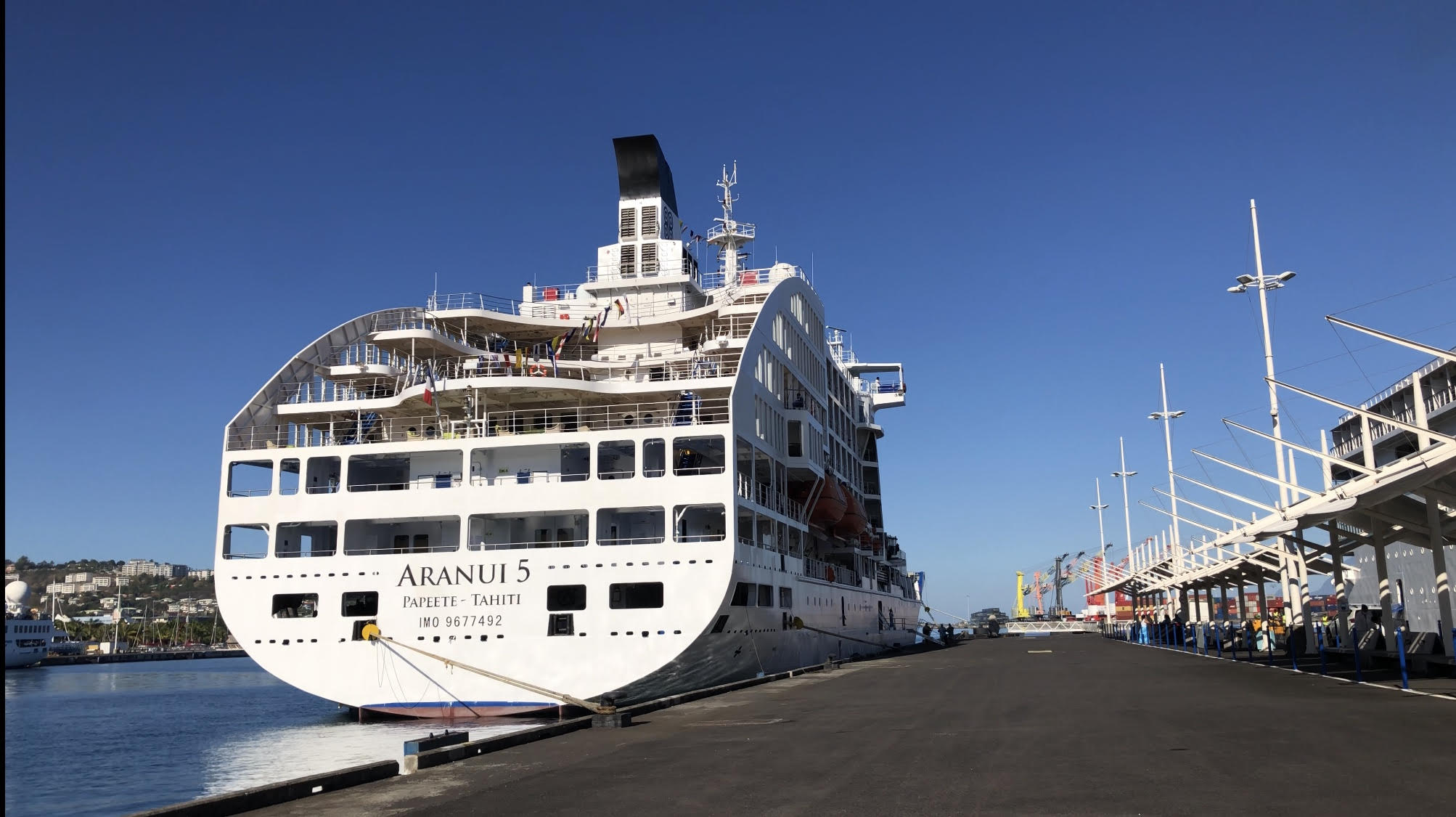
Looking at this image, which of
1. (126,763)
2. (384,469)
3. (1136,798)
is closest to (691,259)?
(384,469)

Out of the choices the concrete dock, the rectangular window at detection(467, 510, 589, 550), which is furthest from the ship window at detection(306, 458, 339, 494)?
the concrete dock

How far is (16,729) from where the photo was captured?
113 ft

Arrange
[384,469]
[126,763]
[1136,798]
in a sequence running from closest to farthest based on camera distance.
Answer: [1136,798]
[126,763]
[384,469]

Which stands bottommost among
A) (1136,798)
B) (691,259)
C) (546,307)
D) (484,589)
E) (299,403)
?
(1136,798)

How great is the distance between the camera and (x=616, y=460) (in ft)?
97.0

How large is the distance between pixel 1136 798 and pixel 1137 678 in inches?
746

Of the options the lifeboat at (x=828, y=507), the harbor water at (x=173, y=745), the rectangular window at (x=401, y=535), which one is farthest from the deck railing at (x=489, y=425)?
the lifeboat at (x=828, y=507)

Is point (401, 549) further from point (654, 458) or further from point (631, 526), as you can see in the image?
point (654, 458)

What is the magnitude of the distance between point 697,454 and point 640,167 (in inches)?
594

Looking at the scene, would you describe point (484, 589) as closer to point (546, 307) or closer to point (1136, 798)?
point (546, 307)

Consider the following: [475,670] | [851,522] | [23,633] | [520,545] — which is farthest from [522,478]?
[23,633]

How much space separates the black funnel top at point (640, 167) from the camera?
39.9 meters

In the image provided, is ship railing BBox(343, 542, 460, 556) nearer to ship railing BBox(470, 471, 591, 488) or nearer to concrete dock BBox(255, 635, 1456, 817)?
ship railing BBox(470, 471, 591, 488)

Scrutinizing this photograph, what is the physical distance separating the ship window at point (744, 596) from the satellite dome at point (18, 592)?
90.7 m
